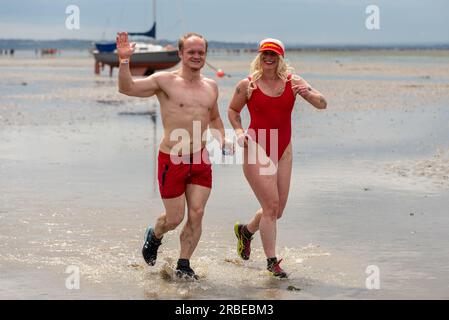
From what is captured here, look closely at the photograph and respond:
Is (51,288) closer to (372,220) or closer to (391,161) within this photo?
(372,220)

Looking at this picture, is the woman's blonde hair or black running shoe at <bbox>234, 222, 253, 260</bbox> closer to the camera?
the woman's blonde hair

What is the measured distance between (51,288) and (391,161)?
868 centimetres

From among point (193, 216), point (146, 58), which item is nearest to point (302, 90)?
point (193, 216)

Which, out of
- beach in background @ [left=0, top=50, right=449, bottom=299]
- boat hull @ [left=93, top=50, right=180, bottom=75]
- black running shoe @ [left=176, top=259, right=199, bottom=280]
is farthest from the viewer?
boat hull @ [left=93, top=50, right=180, bottom=75]

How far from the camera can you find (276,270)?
24.2 ft

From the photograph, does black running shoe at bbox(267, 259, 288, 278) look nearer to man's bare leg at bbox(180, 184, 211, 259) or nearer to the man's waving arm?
man's bare leg at bbox(180, 184, 211, 259)

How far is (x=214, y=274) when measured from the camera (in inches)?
296

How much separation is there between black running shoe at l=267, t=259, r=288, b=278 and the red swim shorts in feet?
2.69

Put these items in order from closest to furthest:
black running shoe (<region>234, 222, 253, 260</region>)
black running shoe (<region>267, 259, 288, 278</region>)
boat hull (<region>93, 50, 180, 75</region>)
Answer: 1. black running shoe (<region>267, 259, 288, 278</region>)
2. black running shoe (<region>234, 222, 253, 260</region>)
3. boat hull (<region>93, 50, 180, 75</region>)

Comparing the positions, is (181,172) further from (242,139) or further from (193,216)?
(242,139)

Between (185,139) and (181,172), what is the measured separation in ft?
0.86

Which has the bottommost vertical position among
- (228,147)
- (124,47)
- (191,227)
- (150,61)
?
(191,227)

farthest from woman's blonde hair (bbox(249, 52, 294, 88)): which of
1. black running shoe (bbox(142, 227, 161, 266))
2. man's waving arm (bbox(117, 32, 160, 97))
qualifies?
black running shoe (bbox(142, 227, 161, 266))

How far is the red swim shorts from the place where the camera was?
721 centimetres
